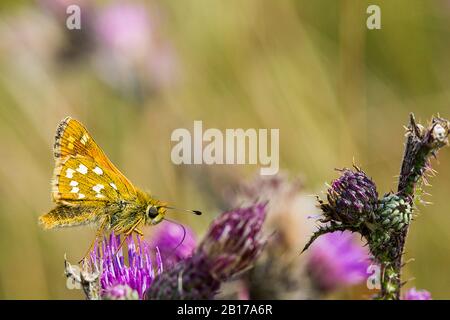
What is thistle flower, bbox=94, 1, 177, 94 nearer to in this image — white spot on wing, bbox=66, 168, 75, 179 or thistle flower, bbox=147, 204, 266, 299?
white spot on wing, bbox=66, 168, 75, 179

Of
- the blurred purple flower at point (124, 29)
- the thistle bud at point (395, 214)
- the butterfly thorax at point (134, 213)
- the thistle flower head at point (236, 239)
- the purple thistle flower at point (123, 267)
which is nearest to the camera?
the thistle flower head at point (236, 239)

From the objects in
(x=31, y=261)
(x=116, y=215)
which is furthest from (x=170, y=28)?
(x=116, y=215)

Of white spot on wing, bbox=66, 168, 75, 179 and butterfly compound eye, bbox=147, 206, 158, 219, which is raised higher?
white spot on wing, bbox=66, 168, 75, 179

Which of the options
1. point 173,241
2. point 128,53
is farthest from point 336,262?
point 128,53

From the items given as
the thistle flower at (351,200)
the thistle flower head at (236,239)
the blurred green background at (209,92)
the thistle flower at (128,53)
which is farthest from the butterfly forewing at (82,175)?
the thistle flower at (128,53)

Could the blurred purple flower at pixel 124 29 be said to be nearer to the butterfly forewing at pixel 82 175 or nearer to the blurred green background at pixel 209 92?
the blurred green background at pixel 209 92

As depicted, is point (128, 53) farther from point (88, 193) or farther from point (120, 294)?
point (120, 294)

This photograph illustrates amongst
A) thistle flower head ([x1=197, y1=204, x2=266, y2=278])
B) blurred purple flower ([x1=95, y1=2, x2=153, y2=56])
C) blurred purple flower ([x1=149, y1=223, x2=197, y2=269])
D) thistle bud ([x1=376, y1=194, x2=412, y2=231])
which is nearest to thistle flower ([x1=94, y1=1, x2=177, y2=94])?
blurred purple flower ([x1=95, y1=2, x2=153, y2=56])
